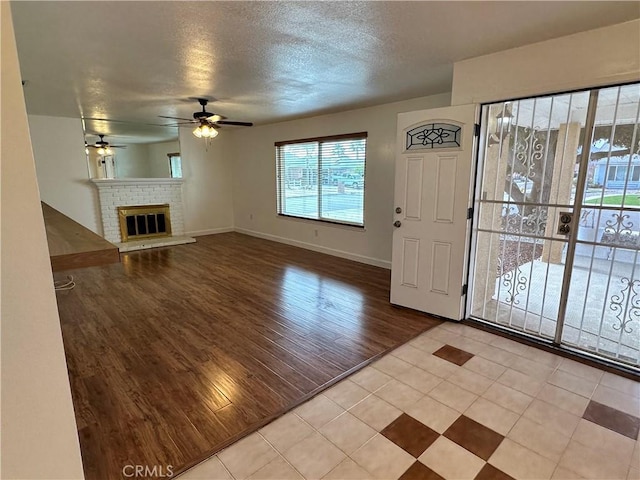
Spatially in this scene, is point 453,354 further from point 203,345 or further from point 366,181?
point 366,181

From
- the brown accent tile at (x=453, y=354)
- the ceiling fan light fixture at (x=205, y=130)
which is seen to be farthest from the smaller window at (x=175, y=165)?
the brown accent tile at (x=453, y=354)

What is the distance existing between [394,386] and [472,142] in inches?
84.7

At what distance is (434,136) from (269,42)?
5.54ft

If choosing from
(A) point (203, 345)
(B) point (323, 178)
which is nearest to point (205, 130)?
(B) point (323, 178)

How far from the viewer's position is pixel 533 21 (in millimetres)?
2223

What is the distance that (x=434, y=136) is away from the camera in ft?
10.6

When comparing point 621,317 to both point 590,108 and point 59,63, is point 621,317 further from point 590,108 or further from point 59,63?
point 59,63

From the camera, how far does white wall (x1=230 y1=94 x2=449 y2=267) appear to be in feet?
16.2

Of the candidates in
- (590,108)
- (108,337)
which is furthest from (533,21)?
(108,337)

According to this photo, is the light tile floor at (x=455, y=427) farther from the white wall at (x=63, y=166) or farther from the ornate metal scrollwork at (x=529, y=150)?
the white wall at (x=63, y=166)

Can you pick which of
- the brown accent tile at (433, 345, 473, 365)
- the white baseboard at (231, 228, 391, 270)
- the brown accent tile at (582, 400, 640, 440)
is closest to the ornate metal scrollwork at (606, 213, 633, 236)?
the brown accent tile at (582, 400, 640, 440)

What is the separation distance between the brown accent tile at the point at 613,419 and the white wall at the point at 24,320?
8.79 feet

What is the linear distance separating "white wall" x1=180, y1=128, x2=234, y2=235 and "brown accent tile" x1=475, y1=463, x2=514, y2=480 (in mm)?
7116

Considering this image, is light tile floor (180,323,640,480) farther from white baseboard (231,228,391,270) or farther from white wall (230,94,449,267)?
white wall (230,94,449,267)
